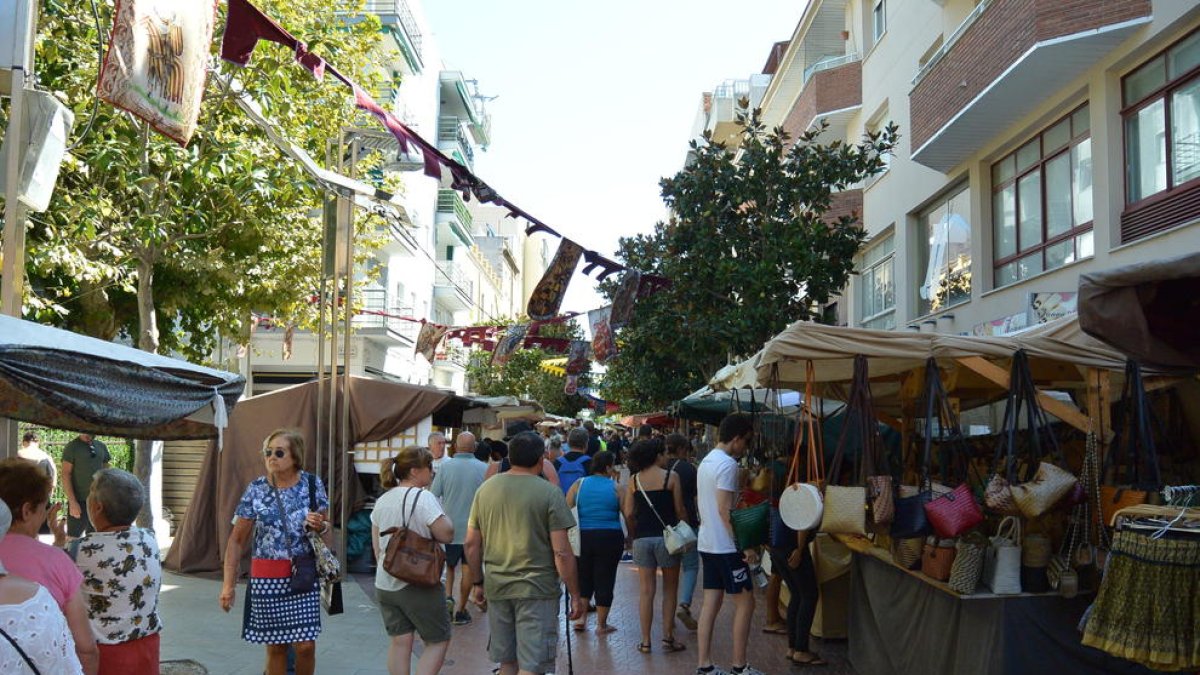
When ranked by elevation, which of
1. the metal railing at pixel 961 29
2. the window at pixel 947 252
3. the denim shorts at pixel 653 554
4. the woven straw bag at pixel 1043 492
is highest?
the metal railing at pixel 961 29

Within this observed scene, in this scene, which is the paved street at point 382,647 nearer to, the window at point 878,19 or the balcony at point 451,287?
the window at point 878,19

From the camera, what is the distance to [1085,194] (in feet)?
42.6

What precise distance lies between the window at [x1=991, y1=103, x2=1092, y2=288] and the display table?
7131mm

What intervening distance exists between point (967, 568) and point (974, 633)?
1.39 feet

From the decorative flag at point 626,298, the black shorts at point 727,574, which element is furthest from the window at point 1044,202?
the black shorts at point 727,574

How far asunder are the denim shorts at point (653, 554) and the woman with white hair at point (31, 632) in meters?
6.07

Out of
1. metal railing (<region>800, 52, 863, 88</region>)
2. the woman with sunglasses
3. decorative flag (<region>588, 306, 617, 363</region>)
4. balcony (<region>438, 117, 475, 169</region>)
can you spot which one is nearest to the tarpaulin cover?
the woman with sunglasses

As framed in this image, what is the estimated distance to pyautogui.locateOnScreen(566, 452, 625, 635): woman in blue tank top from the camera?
9.25 m

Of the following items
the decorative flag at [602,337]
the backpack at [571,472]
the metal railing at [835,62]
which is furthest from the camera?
the metal railing at [835,62]

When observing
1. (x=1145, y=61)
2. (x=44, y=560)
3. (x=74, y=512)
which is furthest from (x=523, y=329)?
(x=44, y=560)

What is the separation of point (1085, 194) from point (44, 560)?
12231 millimetres

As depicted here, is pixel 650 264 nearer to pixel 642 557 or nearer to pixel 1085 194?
pixel 1085 194

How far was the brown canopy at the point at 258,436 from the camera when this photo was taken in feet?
43.0

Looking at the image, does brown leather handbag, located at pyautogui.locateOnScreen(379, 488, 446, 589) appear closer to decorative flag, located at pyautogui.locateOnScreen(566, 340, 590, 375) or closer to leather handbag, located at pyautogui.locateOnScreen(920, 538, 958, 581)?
leather handbag, located at pyautogui.locateOnScreen(920, 538, 958, 581)
